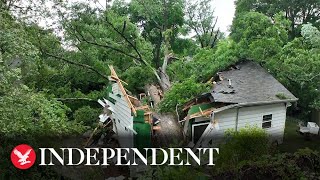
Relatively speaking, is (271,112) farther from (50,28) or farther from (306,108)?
(50,28)

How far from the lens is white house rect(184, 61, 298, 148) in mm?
10133

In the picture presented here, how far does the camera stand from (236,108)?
34.1 ft

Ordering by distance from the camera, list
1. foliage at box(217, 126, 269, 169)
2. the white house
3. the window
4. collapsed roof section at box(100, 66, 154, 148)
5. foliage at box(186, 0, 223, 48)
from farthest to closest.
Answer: foliage at box(186, 0, 223, 48), the window, the white house, collapsed roof section at box(100, 66, 154, 148), foliage at box(217, 126, 269, 169)

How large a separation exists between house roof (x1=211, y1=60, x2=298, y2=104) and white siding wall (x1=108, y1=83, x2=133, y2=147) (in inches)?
103

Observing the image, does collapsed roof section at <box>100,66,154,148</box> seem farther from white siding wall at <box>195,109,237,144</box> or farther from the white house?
white siding wall at <box>195,109,237,144</box>

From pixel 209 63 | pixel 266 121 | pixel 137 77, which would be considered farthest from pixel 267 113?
pixel 137 77

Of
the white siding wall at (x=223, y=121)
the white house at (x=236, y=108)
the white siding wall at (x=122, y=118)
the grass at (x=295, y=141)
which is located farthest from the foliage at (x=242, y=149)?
the grass at (x=295, y=141)

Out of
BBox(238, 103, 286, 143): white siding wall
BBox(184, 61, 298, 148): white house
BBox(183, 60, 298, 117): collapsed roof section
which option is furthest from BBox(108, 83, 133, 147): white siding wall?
BBox(238, 103, 286, 143): white siding wall

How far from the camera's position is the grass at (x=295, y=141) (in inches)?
440

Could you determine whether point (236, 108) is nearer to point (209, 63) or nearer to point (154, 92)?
point (209, 63)

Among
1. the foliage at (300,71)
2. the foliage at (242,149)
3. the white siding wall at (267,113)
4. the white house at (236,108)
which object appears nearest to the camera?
the foliage at (242,149)

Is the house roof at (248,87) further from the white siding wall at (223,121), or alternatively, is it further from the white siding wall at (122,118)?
the white siding wall at (122,118)

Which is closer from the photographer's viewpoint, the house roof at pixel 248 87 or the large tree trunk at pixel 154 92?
the house roof at pixel 248 87

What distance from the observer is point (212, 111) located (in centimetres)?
999
